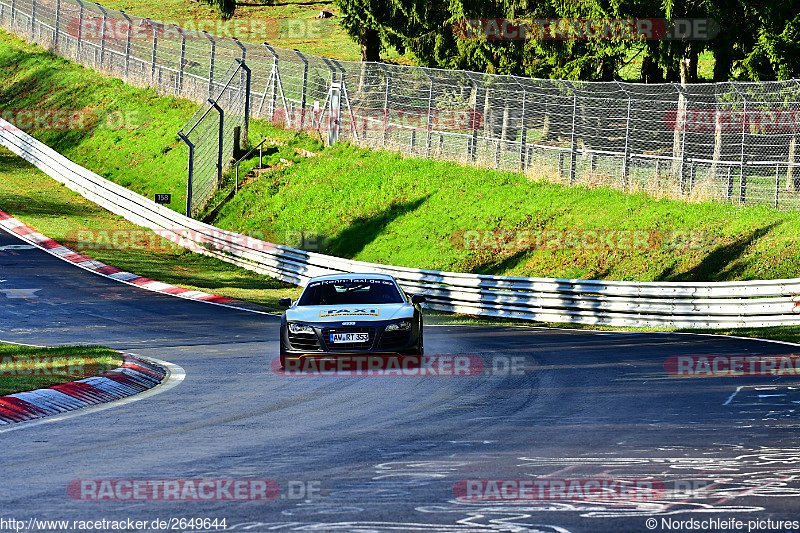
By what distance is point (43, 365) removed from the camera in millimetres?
12406

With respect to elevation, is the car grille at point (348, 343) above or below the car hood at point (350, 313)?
below

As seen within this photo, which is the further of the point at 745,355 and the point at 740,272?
the point at 740,272

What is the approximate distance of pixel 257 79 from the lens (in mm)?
40656

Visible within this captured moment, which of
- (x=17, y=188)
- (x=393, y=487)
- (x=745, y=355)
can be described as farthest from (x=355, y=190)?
(x=393, y=487)

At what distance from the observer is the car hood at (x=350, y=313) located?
13.5m

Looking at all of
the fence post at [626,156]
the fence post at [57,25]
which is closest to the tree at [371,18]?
the fence post at [626,156]

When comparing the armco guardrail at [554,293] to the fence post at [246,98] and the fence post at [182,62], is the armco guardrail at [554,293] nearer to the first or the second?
the fence post at [246,98]

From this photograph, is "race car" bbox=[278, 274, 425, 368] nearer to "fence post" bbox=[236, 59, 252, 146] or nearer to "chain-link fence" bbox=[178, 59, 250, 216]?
"chain-link fence" bbox=[178, 59, 250, 216]

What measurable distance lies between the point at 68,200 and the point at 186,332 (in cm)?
1999

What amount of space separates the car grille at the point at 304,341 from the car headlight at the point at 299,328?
0.13ft

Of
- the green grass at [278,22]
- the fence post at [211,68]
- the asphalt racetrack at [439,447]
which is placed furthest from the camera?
the green grass at [278,22]

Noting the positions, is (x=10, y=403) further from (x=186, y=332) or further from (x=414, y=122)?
(x=414, y=122)

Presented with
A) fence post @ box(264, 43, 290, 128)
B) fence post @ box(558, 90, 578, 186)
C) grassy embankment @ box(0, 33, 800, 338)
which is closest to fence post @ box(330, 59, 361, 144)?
grassy embankment @ box(0, 33, 800, 338)

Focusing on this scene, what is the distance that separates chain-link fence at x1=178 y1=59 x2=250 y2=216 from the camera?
35.2 metres
